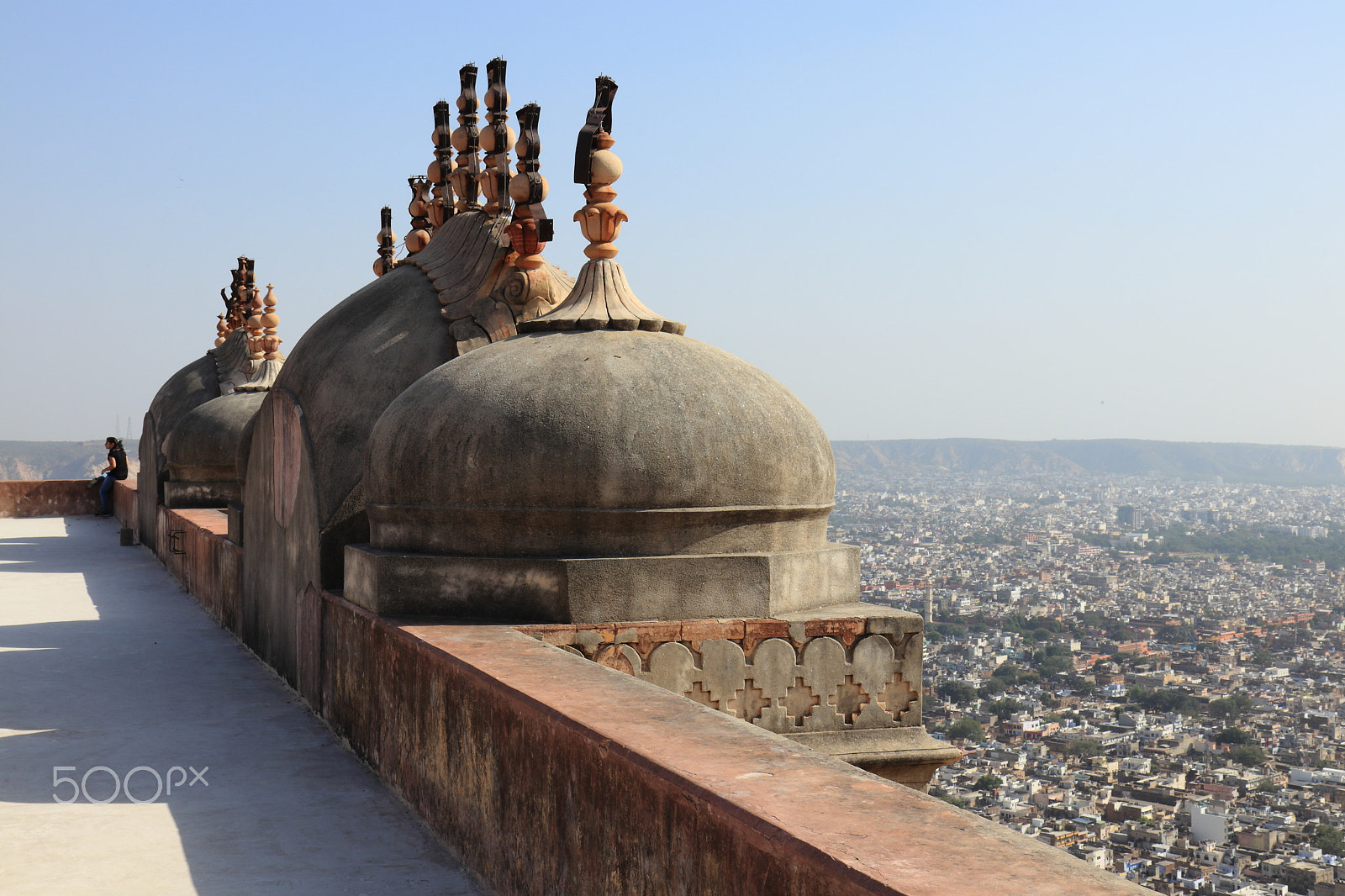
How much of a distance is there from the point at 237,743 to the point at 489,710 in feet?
9.08

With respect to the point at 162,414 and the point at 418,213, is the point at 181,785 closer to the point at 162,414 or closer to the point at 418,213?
the point at 418,213

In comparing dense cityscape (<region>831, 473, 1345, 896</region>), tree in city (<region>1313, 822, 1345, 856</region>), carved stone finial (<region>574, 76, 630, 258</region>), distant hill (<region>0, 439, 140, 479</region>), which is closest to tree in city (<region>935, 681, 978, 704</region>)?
dense cityscape (<region>831, 473, 1345, 896</region>)

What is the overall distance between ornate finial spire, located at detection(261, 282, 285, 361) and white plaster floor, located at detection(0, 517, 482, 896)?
6877 mm

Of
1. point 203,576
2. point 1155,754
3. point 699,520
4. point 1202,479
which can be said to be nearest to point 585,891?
point 699,520

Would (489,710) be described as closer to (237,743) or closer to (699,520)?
(699,520)

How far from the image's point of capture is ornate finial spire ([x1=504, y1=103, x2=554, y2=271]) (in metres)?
7.72

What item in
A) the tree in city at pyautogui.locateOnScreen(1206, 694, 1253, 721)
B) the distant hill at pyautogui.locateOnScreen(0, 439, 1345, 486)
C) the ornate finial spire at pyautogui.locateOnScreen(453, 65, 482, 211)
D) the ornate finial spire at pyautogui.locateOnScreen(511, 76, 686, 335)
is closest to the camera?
the ornate finial spire at pyautogui.locateOnScreen(511, 76, 686, 335)

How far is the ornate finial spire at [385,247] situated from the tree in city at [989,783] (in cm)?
1142

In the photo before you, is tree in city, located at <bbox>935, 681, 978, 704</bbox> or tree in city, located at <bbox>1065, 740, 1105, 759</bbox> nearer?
tree in city, located at <bbox>1065, 740, 1105, 759</bbox>

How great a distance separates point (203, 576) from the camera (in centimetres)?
1219

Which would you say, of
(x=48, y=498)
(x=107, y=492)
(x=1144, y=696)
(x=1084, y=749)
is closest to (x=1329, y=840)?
(x=1084, y=749)

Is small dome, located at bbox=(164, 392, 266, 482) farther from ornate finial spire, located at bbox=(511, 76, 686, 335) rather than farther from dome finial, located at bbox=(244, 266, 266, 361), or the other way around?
ornate finial spire, located at bbox=(511, 76, 686, 335)

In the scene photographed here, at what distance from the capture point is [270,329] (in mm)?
16906

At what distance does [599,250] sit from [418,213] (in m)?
3.76
